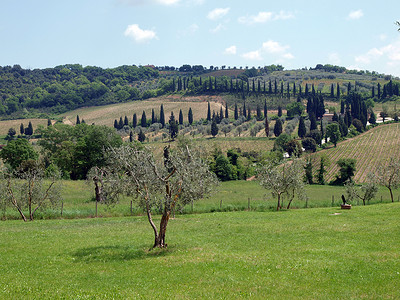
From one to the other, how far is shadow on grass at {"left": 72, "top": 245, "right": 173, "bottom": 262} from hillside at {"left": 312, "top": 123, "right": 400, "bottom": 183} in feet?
335

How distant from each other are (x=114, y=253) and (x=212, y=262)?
26.5ft

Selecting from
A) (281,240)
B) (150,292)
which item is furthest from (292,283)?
(281,240)

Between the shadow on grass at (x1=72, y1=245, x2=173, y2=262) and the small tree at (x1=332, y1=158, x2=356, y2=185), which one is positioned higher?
the shadow on grass at (x1=72, y1=245, x2=173, y2=262)

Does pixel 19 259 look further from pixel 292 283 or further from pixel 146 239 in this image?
pixel 292 283

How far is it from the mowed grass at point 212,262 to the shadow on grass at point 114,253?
0.07 metres

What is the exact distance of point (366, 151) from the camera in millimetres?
148875

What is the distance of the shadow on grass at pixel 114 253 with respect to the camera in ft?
83.7

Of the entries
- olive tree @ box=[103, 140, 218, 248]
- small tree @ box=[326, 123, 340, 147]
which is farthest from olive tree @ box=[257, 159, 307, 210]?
small tree @ box=[326, 123, 340, 147]

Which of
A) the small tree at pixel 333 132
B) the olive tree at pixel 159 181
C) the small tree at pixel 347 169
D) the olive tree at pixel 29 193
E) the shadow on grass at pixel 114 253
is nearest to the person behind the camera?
the shadow on grass at pixel 114 253

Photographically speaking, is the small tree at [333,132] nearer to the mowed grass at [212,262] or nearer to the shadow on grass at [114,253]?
the mowed grass at [212,262]

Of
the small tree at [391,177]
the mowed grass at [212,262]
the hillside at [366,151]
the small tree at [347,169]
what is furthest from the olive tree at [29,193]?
the hillside at [366,151]

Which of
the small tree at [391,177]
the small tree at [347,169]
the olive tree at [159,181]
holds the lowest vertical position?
the small tree at [347,169]

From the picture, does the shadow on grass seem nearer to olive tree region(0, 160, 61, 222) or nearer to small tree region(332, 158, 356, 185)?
olive tree region(0, 160, 61, 222)

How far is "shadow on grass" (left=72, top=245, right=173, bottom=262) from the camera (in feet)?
83.7
